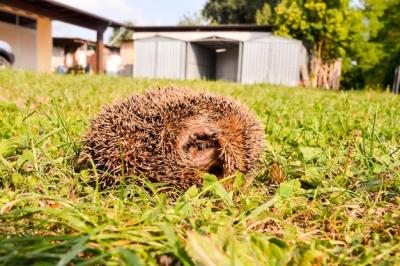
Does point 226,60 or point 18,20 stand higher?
point 18,20

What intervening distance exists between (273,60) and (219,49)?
8.81m

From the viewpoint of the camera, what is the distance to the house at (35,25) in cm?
1836

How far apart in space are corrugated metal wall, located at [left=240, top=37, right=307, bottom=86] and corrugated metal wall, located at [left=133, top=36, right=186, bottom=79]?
467cm

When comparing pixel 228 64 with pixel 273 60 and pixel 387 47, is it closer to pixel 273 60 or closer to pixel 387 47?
pixel 273 60

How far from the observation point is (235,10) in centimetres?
5109

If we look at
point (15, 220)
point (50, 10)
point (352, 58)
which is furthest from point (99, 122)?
point (352, 58)

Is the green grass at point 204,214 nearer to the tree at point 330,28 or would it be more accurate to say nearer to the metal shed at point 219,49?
the metal shed at point 219,49

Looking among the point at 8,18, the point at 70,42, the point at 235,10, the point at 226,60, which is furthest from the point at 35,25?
the point at 235,10

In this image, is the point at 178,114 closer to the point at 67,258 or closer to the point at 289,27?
the point at 67,258

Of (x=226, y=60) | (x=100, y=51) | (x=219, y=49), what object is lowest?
(x=100, y=51)

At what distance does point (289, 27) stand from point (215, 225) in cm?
2742

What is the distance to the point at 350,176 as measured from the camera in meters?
2.24

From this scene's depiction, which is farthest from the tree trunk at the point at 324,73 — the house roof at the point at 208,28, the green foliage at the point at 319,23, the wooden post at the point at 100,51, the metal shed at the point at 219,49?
the wooden post at the point at 100,51

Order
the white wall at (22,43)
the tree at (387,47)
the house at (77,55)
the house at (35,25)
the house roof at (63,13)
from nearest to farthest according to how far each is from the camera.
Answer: the house roof at (63,13)
the house at (35,25)
the white wall at (22,43)
the tree at (387,47)
the house at (77,55)
